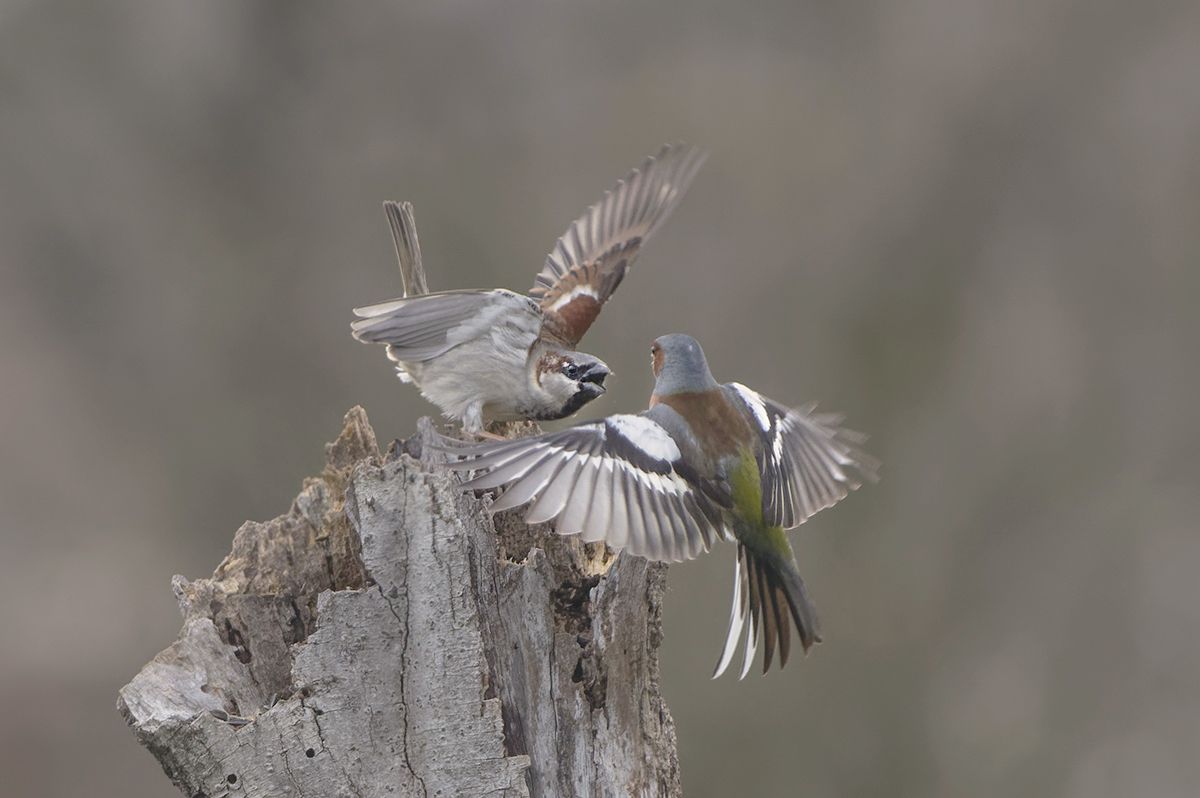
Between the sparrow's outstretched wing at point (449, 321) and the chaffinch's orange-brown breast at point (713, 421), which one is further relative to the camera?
the sparrow's outstretched wing at point (449, 321)

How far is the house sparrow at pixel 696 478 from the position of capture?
12.3 feet

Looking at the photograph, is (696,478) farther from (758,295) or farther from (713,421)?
(758,295)

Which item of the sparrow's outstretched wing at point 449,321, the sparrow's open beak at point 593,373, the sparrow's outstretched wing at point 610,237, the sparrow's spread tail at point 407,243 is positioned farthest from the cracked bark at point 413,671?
the sparrow's outstretched wing at point 610,237

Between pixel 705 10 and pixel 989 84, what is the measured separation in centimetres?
186

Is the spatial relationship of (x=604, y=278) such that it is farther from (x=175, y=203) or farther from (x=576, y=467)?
(x=175, y=203)

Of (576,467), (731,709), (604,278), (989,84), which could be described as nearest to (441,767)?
(576,467)

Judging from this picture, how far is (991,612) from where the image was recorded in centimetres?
857

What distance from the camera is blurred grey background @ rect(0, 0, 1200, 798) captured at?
8.33m

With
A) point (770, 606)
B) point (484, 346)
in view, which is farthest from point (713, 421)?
point (484, 346)

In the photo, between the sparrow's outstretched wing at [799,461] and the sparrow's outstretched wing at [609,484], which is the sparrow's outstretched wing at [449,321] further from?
the sparrow's outstretched wing at [609,484]

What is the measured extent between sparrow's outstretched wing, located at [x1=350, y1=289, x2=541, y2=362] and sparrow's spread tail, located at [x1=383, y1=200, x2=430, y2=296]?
0.52 meters

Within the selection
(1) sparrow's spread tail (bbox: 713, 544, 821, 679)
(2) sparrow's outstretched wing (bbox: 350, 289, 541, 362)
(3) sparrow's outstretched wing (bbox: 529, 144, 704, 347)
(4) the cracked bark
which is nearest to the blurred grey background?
(3) sparrow's outstretched wing (bbox: 529, 144, 704, 347)

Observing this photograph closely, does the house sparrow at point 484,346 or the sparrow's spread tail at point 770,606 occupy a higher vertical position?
the house sparrow at point 484,346

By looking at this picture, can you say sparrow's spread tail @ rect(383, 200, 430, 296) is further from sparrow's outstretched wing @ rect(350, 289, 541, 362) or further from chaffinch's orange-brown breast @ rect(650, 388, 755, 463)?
chaffinch's orange-brown breast @ rect(650, 388, 755, 463)
